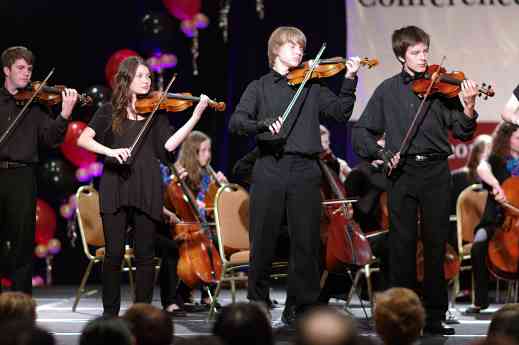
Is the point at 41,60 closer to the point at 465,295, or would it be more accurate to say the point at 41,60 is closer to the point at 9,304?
the point at 465,295

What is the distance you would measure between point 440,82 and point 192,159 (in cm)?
246

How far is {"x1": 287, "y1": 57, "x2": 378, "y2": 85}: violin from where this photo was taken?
14.6 ft

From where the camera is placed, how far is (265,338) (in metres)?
2.47

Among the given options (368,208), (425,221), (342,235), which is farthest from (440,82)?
(368,208)

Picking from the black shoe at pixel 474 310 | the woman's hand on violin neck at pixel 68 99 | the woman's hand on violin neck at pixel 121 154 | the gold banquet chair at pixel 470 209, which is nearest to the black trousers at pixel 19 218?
the woman's hand on violin neck at pixel 68 99

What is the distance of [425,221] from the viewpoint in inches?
182

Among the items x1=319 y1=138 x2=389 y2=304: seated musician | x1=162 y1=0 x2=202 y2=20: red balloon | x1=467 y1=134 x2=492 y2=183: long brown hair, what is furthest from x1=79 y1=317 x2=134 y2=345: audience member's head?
x1=162 y1=0 x2=202 y2=20: red balloon

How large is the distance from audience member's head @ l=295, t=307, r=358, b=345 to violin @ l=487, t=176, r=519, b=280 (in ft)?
12.5

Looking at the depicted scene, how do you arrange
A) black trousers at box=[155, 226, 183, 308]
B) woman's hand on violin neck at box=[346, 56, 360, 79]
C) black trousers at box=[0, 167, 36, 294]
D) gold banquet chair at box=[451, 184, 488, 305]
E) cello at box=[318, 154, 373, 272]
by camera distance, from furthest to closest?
gold banquet chair at box=[451, 184, 488, 305], black trousers at box=[155, 226, 183, 308], cello at box=[318, 154, 373, 272], black trousers at box=[0, 167, 36, 294], woman's hand on violin neck at box=[346, 56, 360, 79]

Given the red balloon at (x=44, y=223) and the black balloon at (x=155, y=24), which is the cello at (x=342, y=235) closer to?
the black balloon at (x=155, y=24)

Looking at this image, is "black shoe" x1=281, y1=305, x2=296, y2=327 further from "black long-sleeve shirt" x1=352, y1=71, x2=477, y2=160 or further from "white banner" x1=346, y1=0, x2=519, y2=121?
"white banner" x1=346, y1=0, x2=519, y2=121

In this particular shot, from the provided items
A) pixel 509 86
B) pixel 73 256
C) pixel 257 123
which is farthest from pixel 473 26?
pixel 73 256

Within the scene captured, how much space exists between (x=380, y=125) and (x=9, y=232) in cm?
215

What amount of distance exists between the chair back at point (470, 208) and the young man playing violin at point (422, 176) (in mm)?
1959
